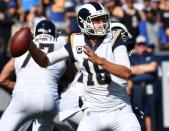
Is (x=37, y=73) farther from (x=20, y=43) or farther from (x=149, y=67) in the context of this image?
(x=149, y=67)

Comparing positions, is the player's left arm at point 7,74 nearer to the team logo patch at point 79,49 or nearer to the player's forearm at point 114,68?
the team logo patch at point 79,49

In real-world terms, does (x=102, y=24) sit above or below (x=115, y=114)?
above

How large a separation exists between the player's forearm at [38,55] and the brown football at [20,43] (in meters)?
0.05

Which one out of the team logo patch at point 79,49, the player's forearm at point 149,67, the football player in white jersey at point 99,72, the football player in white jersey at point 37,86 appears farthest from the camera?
the player's forearm at point 149,67

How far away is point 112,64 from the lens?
6098 mm

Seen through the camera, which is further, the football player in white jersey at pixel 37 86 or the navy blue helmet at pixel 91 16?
the football player in white jersey at pixel 37 86

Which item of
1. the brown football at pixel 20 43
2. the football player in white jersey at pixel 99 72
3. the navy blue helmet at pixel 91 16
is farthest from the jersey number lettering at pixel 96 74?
the brown football at pixel 20 43

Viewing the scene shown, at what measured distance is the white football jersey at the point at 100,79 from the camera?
Answer: 6.43 m

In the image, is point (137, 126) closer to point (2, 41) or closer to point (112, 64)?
point (112, 64)

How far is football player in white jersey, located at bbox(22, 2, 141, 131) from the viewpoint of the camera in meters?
6.40

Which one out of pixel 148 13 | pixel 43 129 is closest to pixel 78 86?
pixel 43 129

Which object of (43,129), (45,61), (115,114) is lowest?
(43,129)

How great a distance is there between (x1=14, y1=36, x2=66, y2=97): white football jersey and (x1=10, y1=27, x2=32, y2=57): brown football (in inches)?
45.3

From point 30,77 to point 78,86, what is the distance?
2.13 feet
